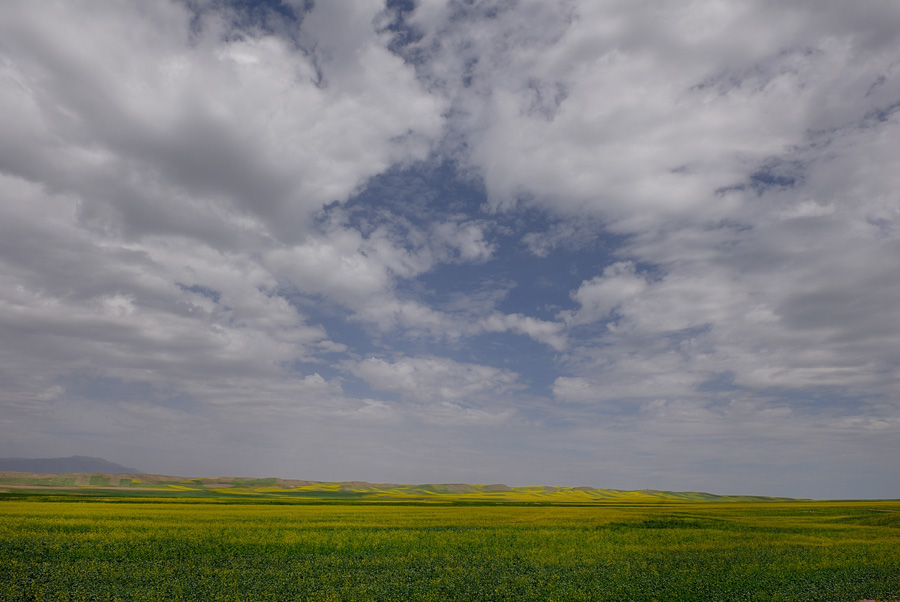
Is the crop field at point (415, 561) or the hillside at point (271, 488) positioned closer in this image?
the crop field at point (415, 561)

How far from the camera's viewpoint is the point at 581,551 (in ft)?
124

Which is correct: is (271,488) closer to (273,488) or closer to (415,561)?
(273,488)

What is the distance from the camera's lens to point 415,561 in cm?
3294

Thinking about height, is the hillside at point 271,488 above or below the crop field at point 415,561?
below

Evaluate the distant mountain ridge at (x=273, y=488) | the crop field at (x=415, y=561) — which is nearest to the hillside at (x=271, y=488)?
the distant mountain ridge at (x=273, y=488)

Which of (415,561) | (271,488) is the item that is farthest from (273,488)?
(415,561)

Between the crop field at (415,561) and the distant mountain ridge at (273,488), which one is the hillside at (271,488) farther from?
the crop field at (415,561)

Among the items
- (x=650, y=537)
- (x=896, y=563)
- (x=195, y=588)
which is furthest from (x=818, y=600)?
(x=195, y=588)

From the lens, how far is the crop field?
1019 inches

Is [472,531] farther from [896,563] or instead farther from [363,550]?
[896,563]

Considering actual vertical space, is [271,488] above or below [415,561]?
below

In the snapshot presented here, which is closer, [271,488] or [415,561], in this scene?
[415,561]

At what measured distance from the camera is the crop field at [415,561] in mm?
25875

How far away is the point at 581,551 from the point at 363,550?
1765cm
